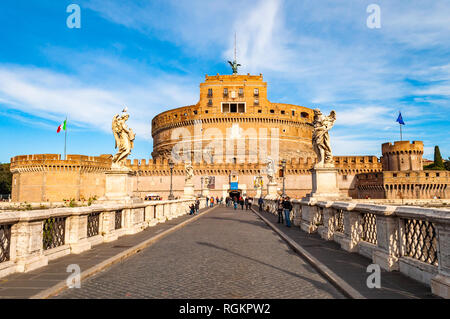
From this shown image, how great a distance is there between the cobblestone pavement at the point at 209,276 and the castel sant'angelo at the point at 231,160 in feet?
155

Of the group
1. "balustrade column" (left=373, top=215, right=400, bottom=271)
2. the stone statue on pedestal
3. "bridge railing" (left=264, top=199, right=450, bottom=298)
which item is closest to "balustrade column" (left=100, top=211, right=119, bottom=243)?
"bridge railing" (left=264, top=199, right=450, bottom=298)

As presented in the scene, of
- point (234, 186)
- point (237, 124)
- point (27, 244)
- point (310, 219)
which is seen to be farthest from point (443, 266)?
point (237, 124)

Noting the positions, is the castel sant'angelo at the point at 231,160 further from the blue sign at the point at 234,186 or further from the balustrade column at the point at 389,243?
the balustrade column at the point at 389,243

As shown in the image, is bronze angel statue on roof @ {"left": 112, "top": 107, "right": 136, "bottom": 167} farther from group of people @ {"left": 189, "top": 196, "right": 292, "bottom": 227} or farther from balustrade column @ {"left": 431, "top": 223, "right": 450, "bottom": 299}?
balustrade column @ {"left": 431, "top": 223, "right": 450, "bottom": 299}

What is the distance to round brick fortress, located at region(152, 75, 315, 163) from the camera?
255 ft

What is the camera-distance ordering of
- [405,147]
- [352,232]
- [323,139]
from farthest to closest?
[405,147] → [323,139] → [352,232]


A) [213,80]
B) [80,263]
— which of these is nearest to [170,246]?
[80,263]

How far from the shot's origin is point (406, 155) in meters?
64.8

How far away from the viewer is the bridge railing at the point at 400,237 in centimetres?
448

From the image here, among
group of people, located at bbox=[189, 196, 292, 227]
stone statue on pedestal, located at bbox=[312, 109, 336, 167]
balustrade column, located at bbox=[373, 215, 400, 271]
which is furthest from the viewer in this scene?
group of people, located at bbox=[189, 196, 292, 227]

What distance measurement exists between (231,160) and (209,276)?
71245mm

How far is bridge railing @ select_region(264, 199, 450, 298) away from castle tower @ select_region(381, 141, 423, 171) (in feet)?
208

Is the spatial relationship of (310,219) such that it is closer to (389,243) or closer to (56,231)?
(389,243)

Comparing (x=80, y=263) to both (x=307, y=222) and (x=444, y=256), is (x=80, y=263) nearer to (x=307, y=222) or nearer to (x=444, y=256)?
(x=444, y=256)
